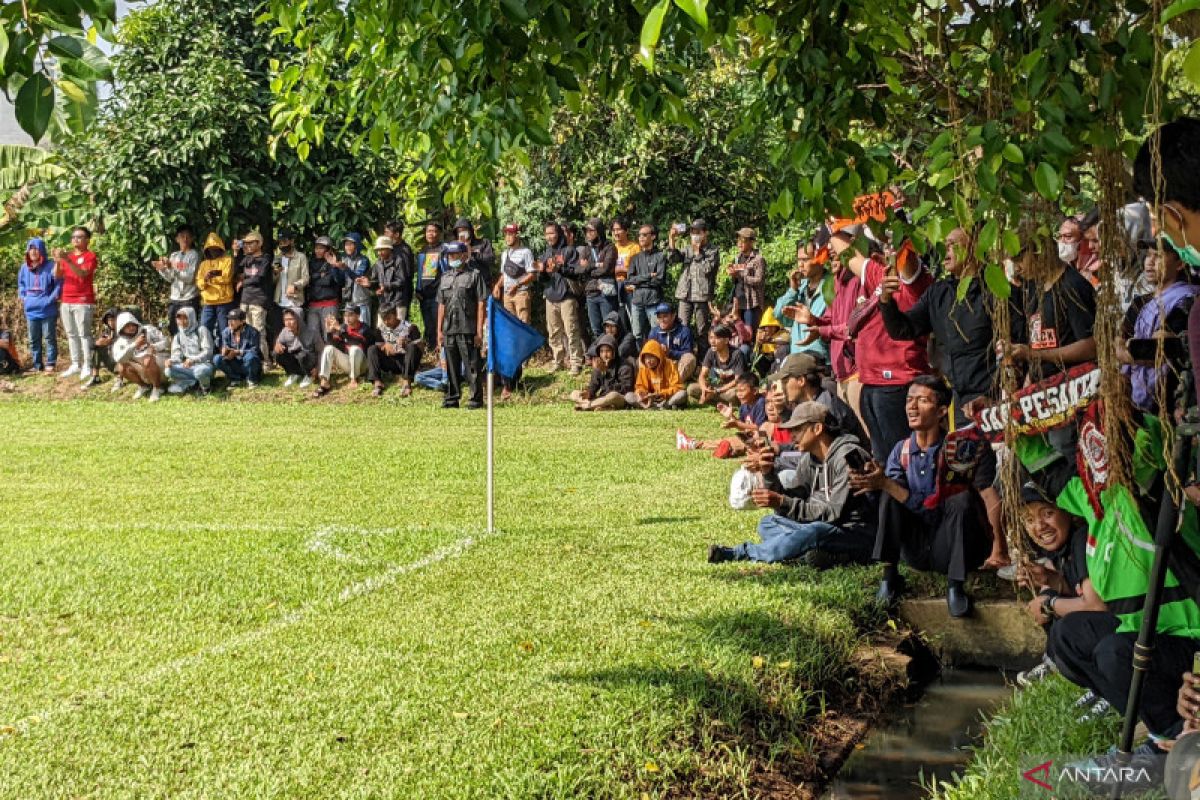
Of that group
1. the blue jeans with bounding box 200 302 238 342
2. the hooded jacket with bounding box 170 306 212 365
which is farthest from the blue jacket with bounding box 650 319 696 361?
the hooded jacket with bounding box 170 306 212 365

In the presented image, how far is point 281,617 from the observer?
792cm

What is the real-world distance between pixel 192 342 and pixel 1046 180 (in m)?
18.5

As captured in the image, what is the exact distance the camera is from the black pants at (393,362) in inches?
794

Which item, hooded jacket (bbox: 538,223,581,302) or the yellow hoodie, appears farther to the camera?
the yellow hoodie

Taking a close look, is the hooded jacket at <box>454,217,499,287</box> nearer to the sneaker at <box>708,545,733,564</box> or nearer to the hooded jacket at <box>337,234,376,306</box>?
the hooded jacket at <box>337,234,376,306</box>

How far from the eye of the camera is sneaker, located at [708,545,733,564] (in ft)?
30.1

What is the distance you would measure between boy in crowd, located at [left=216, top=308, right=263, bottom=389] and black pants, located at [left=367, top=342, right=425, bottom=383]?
185 centimetres

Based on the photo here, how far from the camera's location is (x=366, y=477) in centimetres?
1342

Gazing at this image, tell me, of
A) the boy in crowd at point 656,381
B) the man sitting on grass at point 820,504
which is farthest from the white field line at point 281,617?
the boy in crowd at point 656,381

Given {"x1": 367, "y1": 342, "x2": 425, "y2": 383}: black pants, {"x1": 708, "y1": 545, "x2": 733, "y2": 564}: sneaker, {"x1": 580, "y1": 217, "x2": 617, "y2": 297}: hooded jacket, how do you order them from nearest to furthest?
{"x1": 708, "y1": 545, "x2": 733, "y2": 564}: sneaker < {"x1": 580, "y1": 217, "x2": 617, "y2": 297}: hooded jacket < {"x1": 367, "y1": 342, "x2": 425, "y2": 383}: black pants

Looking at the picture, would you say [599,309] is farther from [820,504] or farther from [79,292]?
[820,504]

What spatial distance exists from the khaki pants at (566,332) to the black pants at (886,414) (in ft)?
35.2

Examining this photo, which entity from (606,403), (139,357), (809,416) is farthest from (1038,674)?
(139,357)

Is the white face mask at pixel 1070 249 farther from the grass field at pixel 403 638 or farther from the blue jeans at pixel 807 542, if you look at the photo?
the grass field at pixel 403 638
